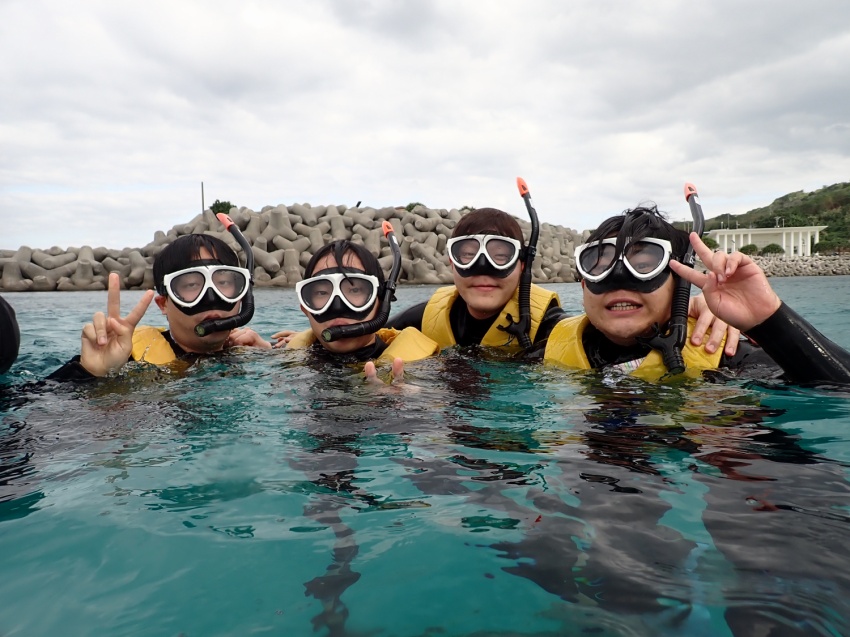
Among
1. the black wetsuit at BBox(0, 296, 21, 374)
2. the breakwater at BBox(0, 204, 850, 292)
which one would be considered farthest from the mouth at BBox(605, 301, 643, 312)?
the breakwater at BBox(0, 204, 850, 292)

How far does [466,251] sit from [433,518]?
2.44m

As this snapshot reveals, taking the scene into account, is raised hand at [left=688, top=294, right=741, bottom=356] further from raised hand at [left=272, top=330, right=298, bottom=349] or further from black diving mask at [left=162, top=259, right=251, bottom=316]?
raised hand at [left=272, top=330, right=298, bottom=349]

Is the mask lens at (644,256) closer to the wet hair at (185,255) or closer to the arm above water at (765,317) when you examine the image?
the arm above water at (765,317)

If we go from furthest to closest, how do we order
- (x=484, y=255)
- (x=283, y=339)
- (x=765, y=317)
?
(x=283, y=339) → (x=484, y=255) → (x=765, y=317)

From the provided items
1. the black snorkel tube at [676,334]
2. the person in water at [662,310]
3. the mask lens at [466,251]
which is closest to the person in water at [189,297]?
the mask lens at [466,251]

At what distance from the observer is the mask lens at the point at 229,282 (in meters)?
3.44

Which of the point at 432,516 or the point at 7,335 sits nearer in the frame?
the point at 432,516

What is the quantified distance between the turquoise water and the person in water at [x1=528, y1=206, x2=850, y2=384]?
0.73ft

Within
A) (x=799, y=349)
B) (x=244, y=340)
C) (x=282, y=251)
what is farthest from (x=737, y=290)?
(x=282, y=251)

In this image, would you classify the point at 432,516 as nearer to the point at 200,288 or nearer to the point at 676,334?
the point at 676,334

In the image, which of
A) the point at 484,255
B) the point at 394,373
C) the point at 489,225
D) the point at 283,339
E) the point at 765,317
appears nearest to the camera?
the point at 765,317

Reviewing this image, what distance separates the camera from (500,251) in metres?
3.77

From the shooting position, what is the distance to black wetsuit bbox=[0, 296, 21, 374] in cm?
289

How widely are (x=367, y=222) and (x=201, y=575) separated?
2246 centimetres
